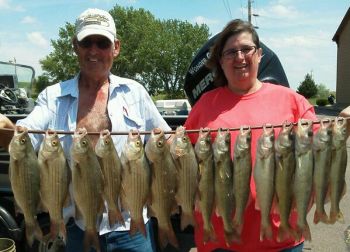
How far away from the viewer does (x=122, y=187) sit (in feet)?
10.0

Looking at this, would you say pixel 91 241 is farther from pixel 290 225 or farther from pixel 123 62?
pixel 123 62

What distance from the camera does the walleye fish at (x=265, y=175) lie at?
10.1ft

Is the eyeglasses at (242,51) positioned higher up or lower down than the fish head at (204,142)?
higher up

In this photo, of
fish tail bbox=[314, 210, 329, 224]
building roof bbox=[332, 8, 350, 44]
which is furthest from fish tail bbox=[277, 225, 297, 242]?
building roof bbox=[332, 8, 350, 44]

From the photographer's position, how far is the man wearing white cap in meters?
3.44

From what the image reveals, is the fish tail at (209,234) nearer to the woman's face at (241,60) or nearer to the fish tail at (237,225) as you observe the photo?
the fish tail at (237,225)

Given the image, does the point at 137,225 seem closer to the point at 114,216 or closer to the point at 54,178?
the point at 114,216

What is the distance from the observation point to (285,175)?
3150 millimetres

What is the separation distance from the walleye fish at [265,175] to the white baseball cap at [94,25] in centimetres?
134

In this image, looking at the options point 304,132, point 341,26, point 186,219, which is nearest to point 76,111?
point 186,219

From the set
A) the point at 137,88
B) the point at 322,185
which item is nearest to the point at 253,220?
the point at 322,185

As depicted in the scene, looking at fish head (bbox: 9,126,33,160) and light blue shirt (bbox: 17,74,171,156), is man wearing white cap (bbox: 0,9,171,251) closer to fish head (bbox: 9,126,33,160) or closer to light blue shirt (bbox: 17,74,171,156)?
light blue shirt (bbox: 17,74,171,156)

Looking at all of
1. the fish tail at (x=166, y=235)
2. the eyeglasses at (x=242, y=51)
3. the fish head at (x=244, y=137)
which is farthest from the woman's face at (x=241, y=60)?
the fish tail at (x=166, y=235)

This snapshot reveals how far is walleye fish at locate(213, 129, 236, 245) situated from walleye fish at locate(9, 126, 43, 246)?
1.15 metres
